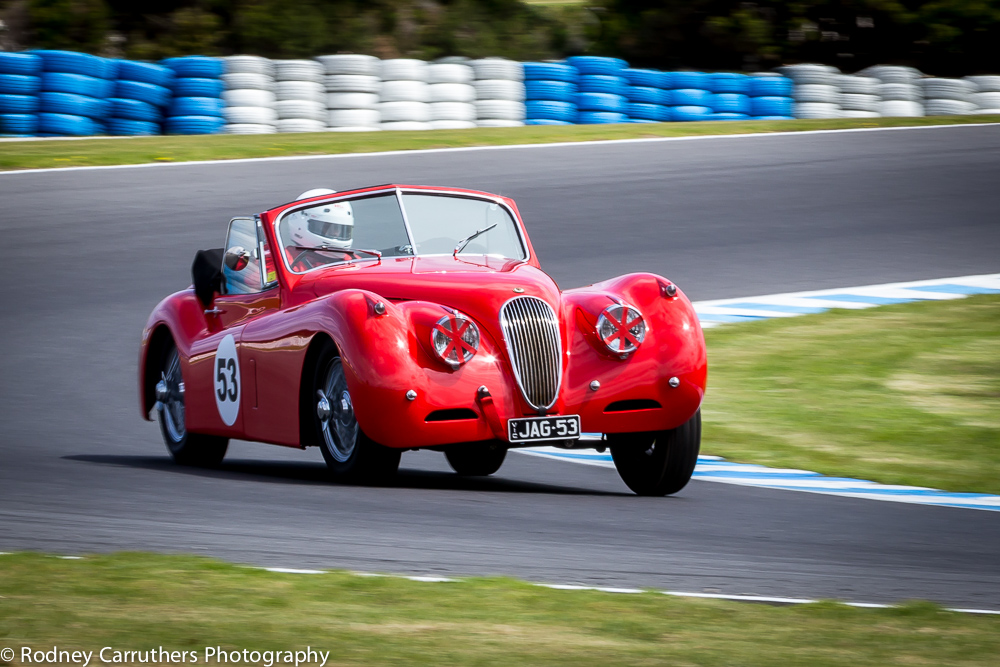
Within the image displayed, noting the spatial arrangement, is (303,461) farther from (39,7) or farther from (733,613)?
(39,7)

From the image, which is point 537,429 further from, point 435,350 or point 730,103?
point 730,103

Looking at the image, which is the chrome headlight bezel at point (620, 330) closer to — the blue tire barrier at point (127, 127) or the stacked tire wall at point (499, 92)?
the blue tire barrier at point (127, 127)

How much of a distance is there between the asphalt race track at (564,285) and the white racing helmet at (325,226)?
1.27 m

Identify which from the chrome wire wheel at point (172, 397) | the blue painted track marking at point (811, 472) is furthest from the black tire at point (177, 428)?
the blue painted track marking at point (811, 472)

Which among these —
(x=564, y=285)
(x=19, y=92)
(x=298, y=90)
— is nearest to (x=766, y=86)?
(x=298, y=90)

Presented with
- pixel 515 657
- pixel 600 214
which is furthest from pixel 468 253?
pixel 600 214

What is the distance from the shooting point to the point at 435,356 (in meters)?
6.65

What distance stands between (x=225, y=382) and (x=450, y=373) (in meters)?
1.77

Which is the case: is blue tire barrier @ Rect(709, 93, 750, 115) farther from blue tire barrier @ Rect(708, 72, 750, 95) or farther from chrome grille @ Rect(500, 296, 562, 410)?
chrome grille @ Rect(500, 296, 562, 410)

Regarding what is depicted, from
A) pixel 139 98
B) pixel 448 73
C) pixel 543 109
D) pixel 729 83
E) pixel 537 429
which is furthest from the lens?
pixel 729 83

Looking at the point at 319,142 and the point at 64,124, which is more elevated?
the point at 64,124

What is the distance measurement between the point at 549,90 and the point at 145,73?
256 inches

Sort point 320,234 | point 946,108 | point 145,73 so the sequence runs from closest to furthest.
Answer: point 320,234, point 145,73, point 946,108

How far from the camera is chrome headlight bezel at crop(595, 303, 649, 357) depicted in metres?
6.96
